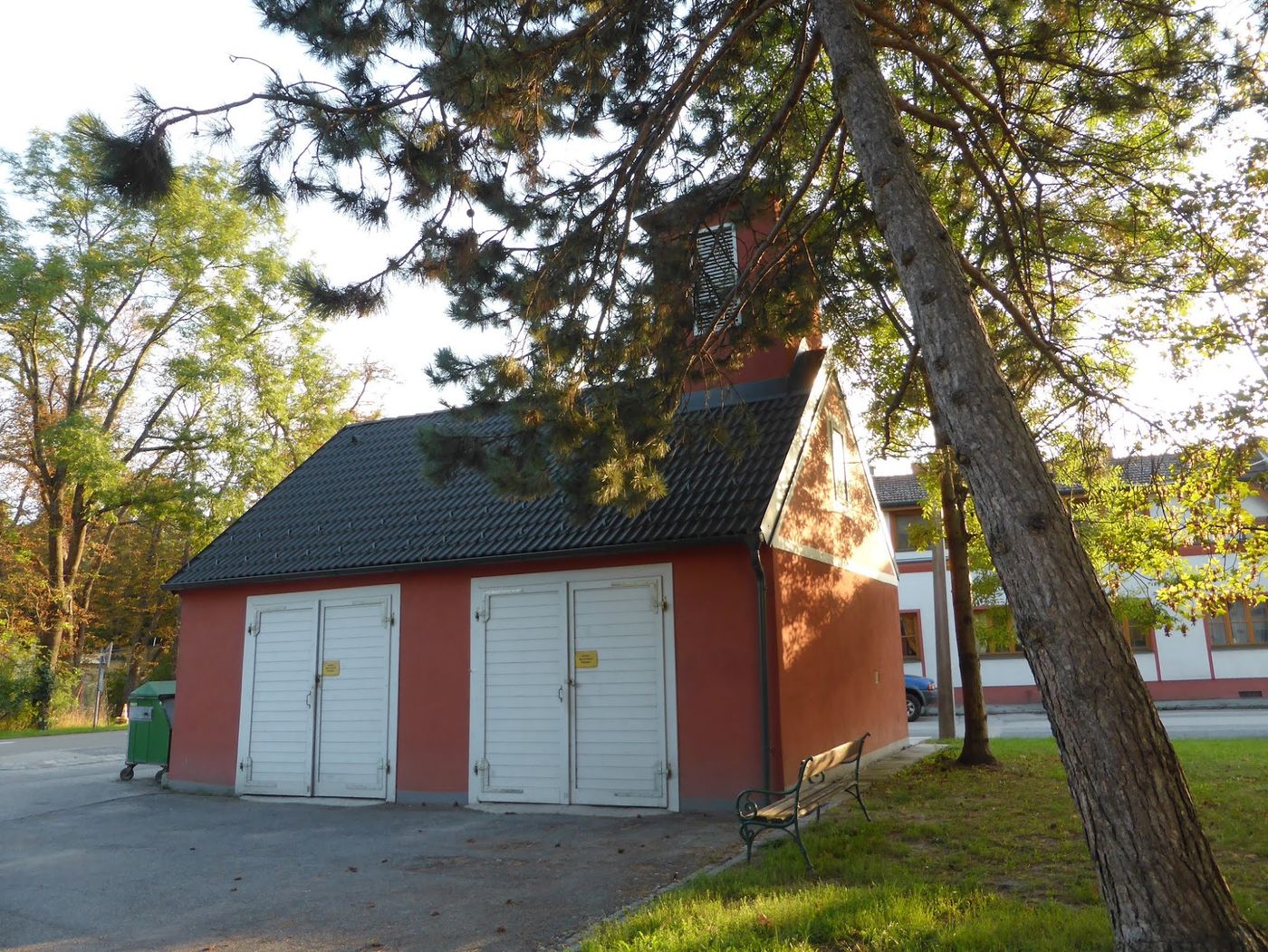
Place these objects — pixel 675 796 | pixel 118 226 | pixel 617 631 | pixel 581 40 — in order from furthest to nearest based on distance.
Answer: pixel 118 226 → pixel 617 631 → pixel 675 796 → pixel 581 40

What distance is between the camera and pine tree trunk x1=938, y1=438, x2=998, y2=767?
12.5 metres

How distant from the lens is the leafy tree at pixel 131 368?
26.0 m

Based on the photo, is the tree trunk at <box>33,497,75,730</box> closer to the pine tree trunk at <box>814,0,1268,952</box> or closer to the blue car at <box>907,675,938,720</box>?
the blue car at <box>907,675,938,720</box>

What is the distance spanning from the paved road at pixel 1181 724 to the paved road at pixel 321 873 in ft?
34.2

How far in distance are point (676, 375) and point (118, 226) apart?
25.9 meters

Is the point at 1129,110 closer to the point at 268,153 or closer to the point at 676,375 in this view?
the point at 676,375

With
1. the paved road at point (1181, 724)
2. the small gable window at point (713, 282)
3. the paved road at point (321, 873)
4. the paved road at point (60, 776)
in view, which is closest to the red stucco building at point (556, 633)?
the paved road at point (321, 873)

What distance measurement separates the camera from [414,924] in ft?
19.7

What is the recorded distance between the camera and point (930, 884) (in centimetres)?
597

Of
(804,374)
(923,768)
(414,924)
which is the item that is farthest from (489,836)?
(804,374)

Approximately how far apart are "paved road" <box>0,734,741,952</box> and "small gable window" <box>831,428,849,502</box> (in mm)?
5769

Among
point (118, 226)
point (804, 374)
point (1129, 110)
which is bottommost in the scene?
point (804, 374)

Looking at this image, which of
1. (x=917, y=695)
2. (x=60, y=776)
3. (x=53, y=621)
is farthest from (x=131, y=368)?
(x=917, y=695)

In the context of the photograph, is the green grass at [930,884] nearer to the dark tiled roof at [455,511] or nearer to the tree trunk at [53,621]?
the dark tiled roof at [455,511]
